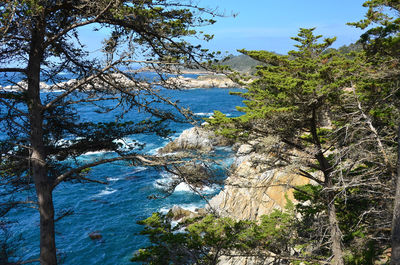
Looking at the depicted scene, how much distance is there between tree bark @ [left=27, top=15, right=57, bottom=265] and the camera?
17.2 feet

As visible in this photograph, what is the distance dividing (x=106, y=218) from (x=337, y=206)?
1435cm

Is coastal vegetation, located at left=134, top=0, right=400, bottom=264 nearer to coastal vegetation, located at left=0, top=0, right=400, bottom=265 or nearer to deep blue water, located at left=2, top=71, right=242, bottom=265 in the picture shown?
coastal vegetation, located at left=0, top=0, right=400, bottom=265

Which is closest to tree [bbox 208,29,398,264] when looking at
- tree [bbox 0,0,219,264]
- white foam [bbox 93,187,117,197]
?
tree [bbox 0,0,219,264]

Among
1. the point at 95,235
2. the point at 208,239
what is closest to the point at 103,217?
the point at 95,235

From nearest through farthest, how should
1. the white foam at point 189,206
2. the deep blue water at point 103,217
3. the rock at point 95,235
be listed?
the deep blue water at point 103,217, the rock at point 95,235, the white foam at point 189,206

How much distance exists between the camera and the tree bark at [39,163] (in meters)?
5.23

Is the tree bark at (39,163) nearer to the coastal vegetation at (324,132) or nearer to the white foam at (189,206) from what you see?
the coastal vegetation at (324,132)

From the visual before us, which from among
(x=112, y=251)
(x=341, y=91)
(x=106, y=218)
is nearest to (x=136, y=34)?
(x=341, y=91)

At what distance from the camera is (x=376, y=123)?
8445mm

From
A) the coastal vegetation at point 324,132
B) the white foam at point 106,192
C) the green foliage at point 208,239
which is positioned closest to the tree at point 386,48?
the coastal vegetation at point 324,132

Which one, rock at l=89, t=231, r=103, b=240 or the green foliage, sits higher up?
the green foliage

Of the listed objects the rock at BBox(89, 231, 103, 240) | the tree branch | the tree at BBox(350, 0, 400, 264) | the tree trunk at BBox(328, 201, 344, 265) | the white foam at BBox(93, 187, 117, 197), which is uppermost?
the tree at BBox(350, 0, 400, 264)

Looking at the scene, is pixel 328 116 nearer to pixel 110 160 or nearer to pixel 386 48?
pixel 386 48

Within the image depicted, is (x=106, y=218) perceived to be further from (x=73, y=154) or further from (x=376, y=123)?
(x=376, y=123)
